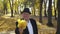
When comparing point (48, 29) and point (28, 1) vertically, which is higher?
point (28, 1)

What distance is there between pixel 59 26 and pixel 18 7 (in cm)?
93

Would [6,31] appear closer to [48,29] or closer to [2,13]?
[2,13]

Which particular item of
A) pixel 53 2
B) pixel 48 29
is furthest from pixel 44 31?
pixel 53 2

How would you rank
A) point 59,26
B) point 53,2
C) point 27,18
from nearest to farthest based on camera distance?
point 27,18 < point 59,26 < point 53,2

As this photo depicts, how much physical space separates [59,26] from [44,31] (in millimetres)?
508

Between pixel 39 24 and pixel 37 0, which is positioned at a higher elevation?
pixel 37 0

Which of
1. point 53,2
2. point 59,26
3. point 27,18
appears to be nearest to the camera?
point 27,18

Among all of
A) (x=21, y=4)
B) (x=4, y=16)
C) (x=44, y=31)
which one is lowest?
(x=44, y=31)

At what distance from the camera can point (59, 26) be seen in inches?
98.6

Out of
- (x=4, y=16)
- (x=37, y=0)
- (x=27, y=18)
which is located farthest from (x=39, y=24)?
(x=27, y=18)

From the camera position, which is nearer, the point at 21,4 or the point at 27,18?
the point at 27,18

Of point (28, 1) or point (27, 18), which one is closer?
point (27, 18)

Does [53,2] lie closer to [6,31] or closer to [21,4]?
[21,4]

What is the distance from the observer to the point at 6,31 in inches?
120
